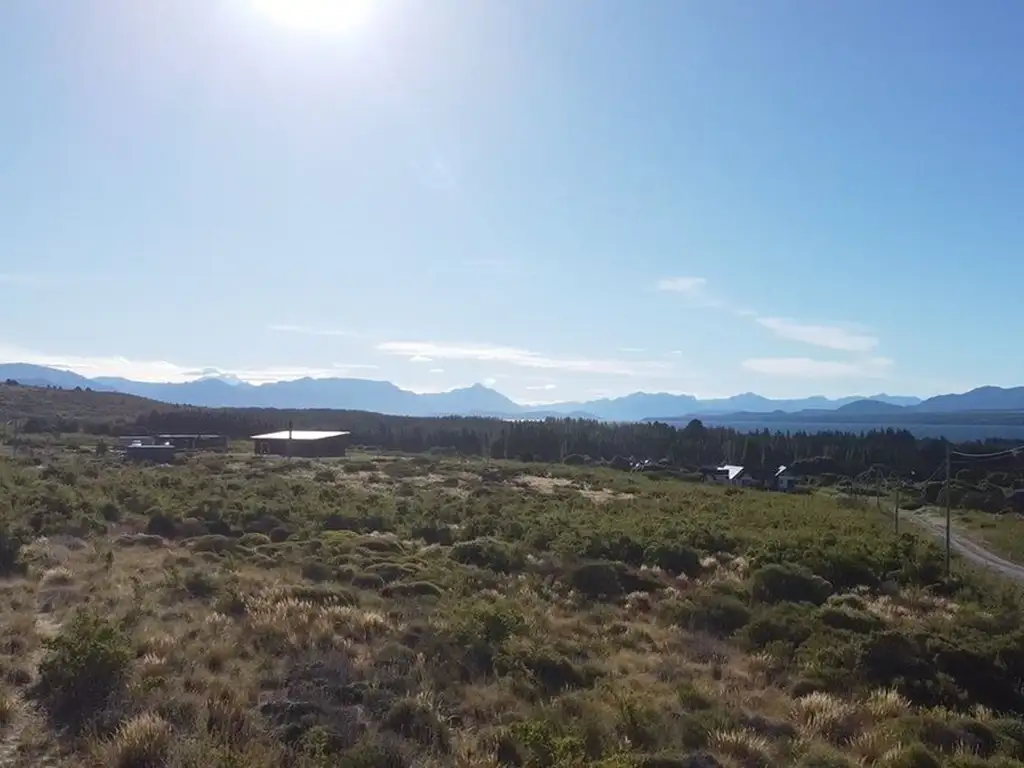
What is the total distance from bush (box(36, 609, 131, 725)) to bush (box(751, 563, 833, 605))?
592 inches

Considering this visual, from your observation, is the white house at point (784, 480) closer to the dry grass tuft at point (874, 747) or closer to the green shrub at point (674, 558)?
the green shrub at point (674, 558)

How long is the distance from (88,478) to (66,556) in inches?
792

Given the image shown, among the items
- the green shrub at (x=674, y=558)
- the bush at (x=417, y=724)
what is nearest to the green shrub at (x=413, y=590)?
the bush at (x=417, y=724)

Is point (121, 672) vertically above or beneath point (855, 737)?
A: above

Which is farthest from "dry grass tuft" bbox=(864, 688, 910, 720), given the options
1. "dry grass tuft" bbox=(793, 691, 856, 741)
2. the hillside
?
the hillside

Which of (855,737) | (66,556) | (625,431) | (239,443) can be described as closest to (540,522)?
(66,556)

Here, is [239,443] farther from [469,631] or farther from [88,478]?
[469,631]

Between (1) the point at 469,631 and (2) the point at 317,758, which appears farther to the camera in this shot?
(1) the point at 469,631

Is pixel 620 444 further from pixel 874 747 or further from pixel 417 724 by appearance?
pixel 417 724

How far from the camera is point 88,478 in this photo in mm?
37094

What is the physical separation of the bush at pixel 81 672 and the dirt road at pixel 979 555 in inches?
1169

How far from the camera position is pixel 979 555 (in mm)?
35688

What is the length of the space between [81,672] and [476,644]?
18.3 ft

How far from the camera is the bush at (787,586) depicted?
66.9ft
